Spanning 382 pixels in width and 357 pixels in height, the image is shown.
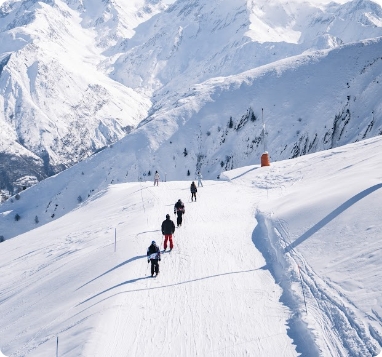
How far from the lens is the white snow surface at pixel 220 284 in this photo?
11.8m

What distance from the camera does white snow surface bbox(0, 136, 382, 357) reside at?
11.8 meters

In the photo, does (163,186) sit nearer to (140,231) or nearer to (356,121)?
(140,231)

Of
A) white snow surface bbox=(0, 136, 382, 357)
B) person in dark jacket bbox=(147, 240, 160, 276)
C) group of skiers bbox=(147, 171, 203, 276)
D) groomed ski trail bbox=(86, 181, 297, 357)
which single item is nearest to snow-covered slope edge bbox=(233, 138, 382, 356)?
white snow surface bbox=(0, 136, 382, 357)

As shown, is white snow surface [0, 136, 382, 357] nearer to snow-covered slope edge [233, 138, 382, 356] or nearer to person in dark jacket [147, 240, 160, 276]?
snow-covered slope edge [233, 138, 382, 356]

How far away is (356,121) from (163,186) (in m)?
51.1

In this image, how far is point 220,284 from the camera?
15.1 metres

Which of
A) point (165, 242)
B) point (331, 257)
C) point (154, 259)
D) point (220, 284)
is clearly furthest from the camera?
point (165, 242)

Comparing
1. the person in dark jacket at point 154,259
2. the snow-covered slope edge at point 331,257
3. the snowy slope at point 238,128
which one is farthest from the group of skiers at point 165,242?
the snowy slope at point 238,128

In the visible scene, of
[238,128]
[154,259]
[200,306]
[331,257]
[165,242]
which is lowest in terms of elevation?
[200,306]

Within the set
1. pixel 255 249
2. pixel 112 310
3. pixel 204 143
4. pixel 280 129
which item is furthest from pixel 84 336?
pixel 204 143

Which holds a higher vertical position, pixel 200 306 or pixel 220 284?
pixel 220 284

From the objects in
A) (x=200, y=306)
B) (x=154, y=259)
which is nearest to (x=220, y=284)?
(x=200, y=306)

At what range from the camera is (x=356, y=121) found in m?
77.5

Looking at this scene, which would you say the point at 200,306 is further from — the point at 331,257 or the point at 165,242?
the point at 165,242
